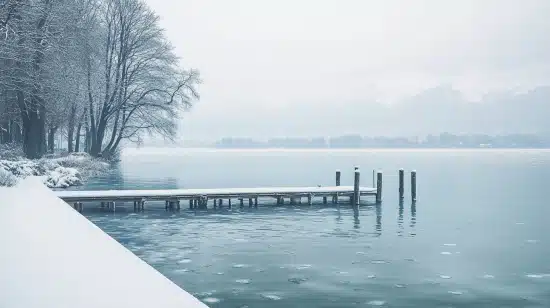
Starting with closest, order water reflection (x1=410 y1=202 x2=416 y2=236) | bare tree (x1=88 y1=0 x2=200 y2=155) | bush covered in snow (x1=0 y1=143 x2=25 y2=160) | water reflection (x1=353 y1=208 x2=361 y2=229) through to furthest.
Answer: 1. water reflection (x1=410 y1=202 x2=416 y2=236)
2. water reflection (x1=353 y1=208 x2=361 y2=229)
3. bush covered in snow (x1=0 y1=143 x2=25 y2=160)
4. bare tree (x1=88 y1=0 x2=200 y2=155)

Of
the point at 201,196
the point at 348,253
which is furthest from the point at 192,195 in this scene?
the point at 348,253

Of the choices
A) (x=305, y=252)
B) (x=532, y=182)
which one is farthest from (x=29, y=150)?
(x=532, y=182)

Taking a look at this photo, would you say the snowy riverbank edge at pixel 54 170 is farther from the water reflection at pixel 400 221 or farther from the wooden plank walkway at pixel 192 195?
the water reflection at pixel 400 221

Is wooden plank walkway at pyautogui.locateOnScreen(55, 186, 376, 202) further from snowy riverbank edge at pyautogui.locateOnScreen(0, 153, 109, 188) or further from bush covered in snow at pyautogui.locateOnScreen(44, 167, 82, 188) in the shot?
bush covered in snow at pyautogui.locateOnScreen(44, 167, 82, 188)

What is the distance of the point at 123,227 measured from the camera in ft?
75.5

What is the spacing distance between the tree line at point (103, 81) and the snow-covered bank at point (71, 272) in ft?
67.9

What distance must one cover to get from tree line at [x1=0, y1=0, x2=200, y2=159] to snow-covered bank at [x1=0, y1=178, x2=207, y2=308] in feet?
67.9

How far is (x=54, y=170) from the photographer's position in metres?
36.2

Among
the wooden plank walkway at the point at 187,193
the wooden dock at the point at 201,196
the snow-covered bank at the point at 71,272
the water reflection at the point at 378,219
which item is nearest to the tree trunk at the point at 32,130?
the wooden dock at the point at 201,196

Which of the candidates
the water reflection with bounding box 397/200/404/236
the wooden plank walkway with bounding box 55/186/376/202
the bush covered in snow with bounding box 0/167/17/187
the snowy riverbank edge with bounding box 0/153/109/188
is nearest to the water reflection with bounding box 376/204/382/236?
the water reflection with bounding box 397/200/404/236

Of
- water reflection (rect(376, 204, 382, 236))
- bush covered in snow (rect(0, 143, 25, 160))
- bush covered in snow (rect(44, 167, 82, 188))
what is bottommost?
water reflection (rect(376, 204, 382, 236))

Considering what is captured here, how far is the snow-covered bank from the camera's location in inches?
325

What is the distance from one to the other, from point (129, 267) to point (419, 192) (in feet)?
110

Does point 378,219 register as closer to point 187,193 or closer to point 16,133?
point 187,193
